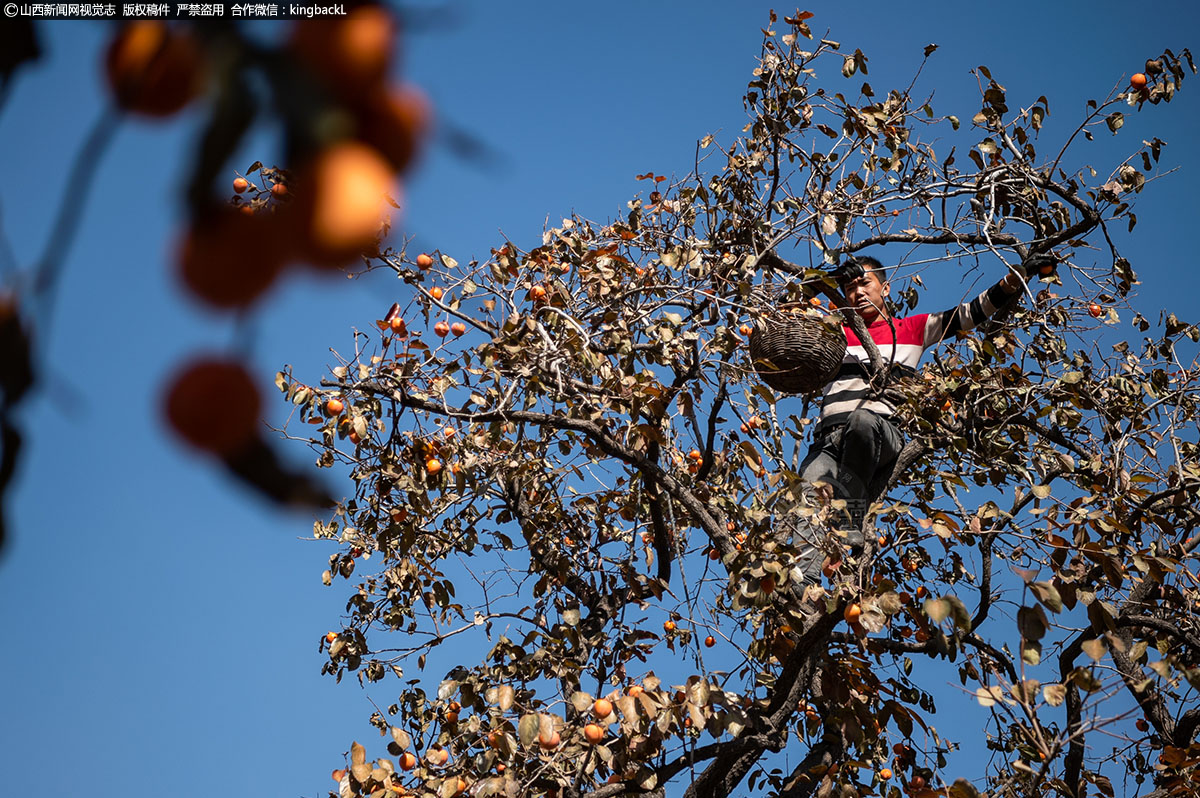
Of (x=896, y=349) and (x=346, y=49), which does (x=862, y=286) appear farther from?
(x=346, y=49)

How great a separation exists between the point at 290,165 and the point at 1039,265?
3.64 metres

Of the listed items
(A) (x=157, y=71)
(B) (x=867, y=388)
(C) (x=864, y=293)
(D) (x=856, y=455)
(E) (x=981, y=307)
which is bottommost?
(A) (x=157, y=71)

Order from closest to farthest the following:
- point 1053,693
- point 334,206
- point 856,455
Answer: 1. point 334,206
2. point 1053,693
3. point 856,455

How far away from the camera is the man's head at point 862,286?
135 inches

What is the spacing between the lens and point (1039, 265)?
3.53 meters

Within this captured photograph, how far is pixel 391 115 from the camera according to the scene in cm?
43

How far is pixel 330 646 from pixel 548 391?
4.63 feet

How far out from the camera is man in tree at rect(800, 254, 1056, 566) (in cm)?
329

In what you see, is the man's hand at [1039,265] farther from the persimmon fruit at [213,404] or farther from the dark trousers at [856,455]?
the persimmon fruit at [213,404]

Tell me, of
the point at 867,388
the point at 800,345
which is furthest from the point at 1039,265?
the point at 800,345

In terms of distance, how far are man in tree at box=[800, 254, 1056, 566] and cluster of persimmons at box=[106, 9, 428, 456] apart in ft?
9.33

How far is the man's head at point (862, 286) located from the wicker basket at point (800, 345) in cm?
41

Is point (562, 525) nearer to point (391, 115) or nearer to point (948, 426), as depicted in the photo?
point (948, 426)

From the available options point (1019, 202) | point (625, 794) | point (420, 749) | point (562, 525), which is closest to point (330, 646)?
point (420, 749)
